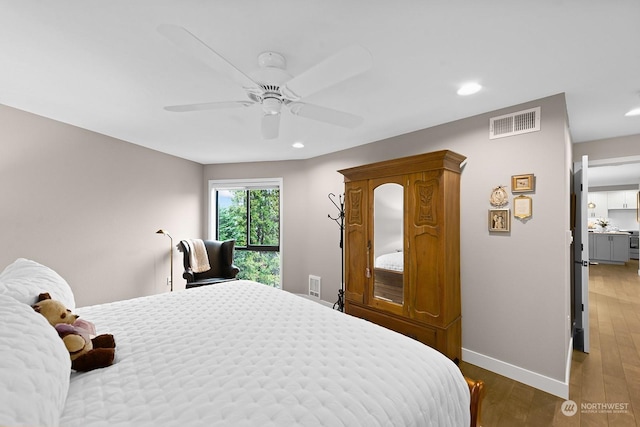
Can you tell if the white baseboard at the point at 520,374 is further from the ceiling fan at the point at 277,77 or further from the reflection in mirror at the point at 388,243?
the ceiling fan at the point at 277,77

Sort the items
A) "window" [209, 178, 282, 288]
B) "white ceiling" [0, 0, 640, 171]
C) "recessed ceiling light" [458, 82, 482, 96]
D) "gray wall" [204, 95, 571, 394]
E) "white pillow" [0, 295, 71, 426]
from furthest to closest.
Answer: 1. "window" [209, 178, 282, 288]
2. "gray wall" [204, 95, 571, 394]
3. "recessed ceiling light" [458, 82, 482, 96]
4. "white ceiling" [0, 0, 640, 171]
5. "white pillow" [0, 295, 71, 426]

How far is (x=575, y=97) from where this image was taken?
90.3 inches

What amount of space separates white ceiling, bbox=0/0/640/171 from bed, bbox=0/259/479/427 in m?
1.32

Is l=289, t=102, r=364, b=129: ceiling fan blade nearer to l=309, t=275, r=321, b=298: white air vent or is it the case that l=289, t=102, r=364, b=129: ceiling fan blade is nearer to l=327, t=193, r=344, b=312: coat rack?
l=327, t=193, r=344, b=312: coat rack

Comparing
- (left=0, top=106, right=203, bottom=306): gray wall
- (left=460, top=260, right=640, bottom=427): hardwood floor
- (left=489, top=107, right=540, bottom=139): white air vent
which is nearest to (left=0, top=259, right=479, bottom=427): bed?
(left=460, top=260, right=640, bottom=427): hardwood floor

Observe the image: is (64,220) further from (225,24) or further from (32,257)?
(225,24)

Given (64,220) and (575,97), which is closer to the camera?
(575,97)

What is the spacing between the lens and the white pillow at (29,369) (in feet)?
2.14

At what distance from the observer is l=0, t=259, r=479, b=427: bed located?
82 centimetres

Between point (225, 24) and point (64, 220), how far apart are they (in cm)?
293

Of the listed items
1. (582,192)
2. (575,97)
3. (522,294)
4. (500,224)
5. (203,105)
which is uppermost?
(575,97)

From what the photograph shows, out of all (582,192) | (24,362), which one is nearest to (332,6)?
(24,362)

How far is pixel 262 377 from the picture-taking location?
105cm

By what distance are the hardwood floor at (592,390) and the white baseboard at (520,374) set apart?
1.9 inches
